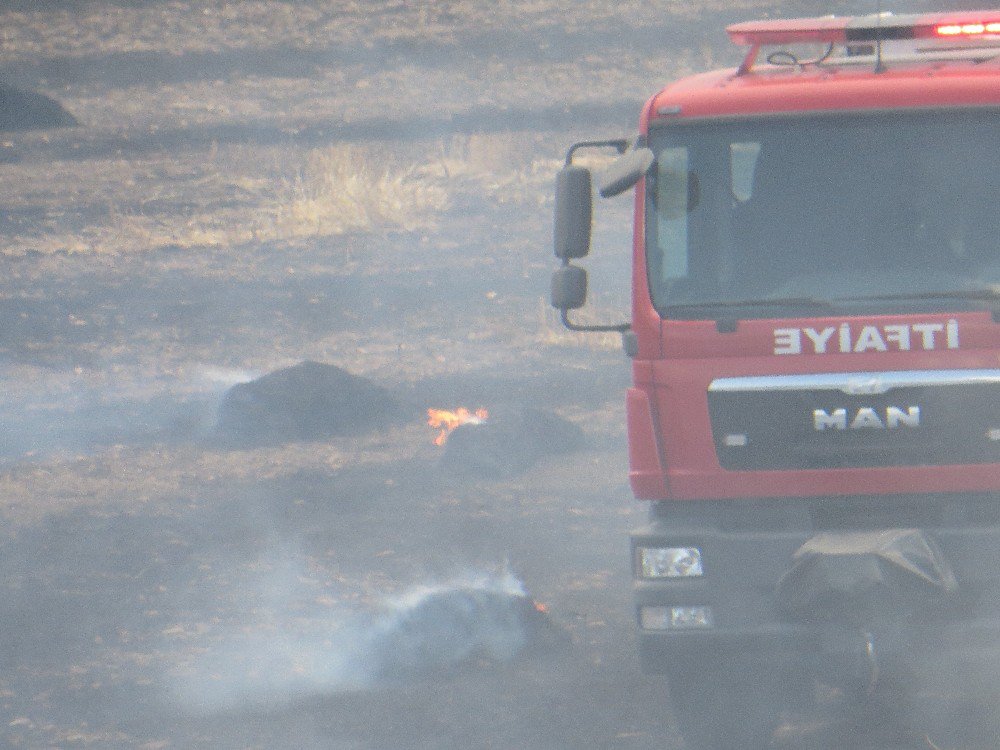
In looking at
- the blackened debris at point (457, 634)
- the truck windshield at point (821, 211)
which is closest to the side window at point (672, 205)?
the truck windshield at point (821, 211)

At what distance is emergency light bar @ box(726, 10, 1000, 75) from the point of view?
7.31 meters

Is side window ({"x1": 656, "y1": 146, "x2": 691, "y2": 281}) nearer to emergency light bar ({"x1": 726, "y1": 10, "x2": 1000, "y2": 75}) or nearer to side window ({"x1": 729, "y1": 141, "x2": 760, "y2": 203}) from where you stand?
side window ({"x1": 729, "y1": 141, "x2": 760, "y2": 203})

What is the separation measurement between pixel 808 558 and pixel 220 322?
12794 mm

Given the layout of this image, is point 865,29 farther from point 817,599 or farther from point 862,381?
point 817,599

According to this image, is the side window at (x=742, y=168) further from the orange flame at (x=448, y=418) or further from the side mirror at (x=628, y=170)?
the orange flame at (x=448, y=418)

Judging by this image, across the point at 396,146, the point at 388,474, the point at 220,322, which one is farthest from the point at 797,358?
the point at 396,146

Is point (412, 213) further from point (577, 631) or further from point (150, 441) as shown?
point (577, 631)

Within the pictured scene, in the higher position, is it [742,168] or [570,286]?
[742,168]

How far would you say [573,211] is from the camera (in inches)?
272

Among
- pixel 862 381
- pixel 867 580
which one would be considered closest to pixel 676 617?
pixel 867 580

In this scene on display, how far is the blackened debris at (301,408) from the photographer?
13.7 meters

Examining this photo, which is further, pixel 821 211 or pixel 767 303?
pixel 821 211

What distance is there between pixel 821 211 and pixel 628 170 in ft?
2.59

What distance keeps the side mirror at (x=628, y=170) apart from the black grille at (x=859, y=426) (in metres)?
0.90
